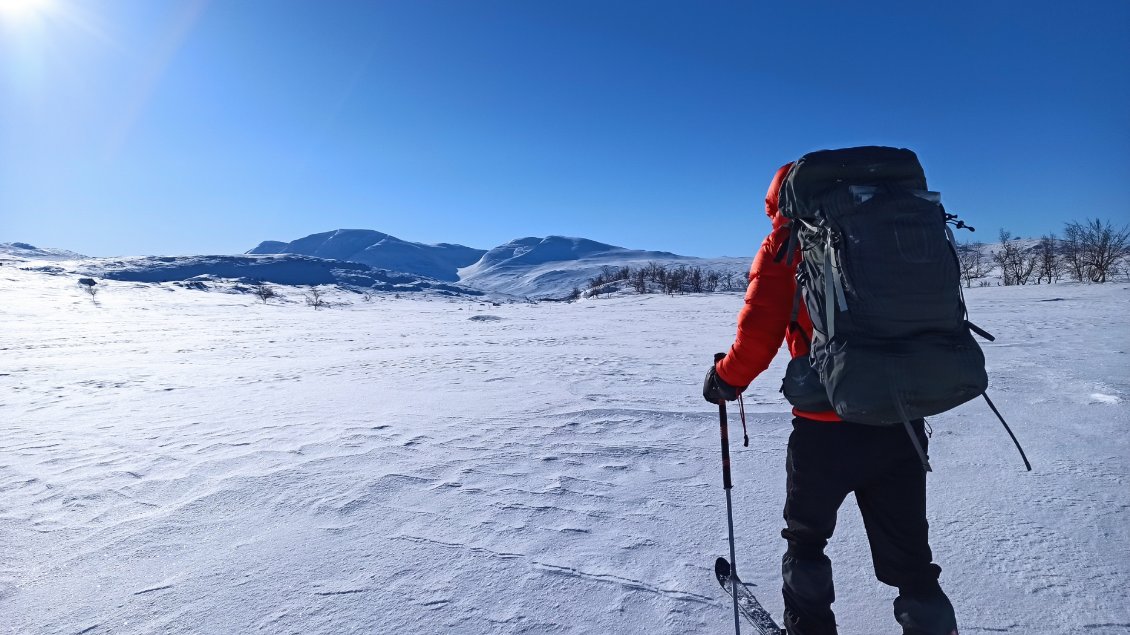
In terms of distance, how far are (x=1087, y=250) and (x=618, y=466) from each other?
36438 mm

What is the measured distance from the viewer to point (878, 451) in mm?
1714

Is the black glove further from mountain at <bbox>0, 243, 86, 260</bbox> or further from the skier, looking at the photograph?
mountain at <bbox>0, 243, 86, 260</bbox>

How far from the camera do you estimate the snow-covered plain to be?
2242 millimetres

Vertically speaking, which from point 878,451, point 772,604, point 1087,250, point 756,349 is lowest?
point 772,604

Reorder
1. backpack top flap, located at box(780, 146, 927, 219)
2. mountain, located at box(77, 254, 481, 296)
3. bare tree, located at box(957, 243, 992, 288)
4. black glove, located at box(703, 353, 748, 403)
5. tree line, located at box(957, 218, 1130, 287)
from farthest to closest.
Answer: mountain, located at box(77, 254, 481, 296)
tree line, located at box(957, 218, 1130, 287)
bare tree, located at box(957, 243, 992, 288)
black glove, located at box(703, 353, 748, 403)
backpack top flap, located at box(780, 146, 927, 219)

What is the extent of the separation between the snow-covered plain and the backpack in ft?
4.03

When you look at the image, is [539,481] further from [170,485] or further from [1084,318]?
[1084,318]

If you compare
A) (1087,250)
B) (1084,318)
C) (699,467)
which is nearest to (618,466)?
(699,467)

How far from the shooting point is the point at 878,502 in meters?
1.79

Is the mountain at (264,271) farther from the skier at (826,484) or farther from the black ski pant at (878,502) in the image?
the black ski pant at (878,502)

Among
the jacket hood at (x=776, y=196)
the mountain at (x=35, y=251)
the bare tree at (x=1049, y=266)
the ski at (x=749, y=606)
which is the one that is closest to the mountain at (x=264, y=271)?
the mountain at (x=35, y=251)

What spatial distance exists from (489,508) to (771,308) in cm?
216

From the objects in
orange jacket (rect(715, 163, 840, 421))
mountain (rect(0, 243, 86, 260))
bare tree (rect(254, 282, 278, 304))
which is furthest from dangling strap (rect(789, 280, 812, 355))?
mountain (rect(0, 243, 86, 260))

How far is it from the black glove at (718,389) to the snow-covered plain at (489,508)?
922mm
